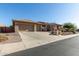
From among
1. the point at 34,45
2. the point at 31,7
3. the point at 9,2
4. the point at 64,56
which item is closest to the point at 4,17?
the point at 9,2

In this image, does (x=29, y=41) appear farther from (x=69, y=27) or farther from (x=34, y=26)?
(x=69, y=27)

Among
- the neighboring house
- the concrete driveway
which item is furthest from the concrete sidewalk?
the concrete driveway

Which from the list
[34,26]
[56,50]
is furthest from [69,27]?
[34,26]

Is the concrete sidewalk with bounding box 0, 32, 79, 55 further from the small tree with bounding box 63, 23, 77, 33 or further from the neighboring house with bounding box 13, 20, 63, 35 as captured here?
the small tree with bounding box 63, 23, 77, 33

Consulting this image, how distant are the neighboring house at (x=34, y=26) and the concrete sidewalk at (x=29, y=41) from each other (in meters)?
0.21

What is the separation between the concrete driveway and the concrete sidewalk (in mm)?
318

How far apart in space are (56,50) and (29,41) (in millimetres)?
1210

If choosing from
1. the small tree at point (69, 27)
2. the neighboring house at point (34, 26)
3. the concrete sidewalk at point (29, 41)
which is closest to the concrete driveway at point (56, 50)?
the concrete sidewalk at point (29, 41)

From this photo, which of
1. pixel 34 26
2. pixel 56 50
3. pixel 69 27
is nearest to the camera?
pixel 56 50

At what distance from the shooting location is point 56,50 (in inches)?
242

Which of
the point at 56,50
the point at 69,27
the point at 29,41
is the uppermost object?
the point at 69,27

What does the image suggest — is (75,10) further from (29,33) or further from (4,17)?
(4,17)

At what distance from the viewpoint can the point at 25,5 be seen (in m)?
6.06

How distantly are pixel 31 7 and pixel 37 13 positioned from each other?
358mm
